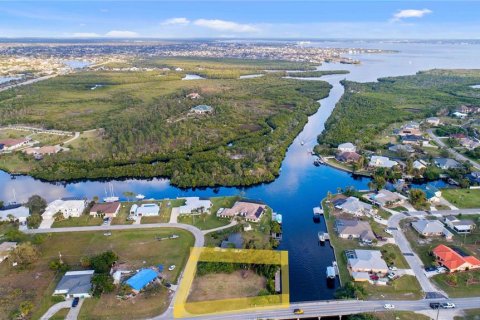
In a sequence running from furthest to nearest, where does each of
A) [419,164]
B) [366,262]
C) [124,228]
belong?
[419,164] → [124,228] → [366,262]

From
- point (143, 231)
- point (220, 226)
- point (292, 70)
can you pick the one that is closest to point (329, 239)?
point (220, 226)

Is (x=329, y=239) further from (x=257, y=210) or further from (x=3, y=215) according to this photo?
(x=3, y=215)

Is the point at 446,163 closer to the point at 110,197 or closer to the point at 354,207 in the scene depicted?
the point at 354,207

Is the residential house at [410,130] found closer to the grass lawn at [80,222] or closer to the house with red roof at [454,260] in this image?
the house with red roof at [454,260]

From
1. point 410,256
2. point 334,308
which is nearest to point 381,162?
point 410,256

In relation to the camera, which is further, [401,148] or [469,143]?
→ [469,143]

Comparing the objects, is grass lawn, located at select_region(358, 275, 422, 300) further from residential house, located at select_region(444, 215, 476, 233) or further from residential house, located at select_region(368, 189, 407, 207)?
residential house, located at select_region(368, 189, 407, 207)
